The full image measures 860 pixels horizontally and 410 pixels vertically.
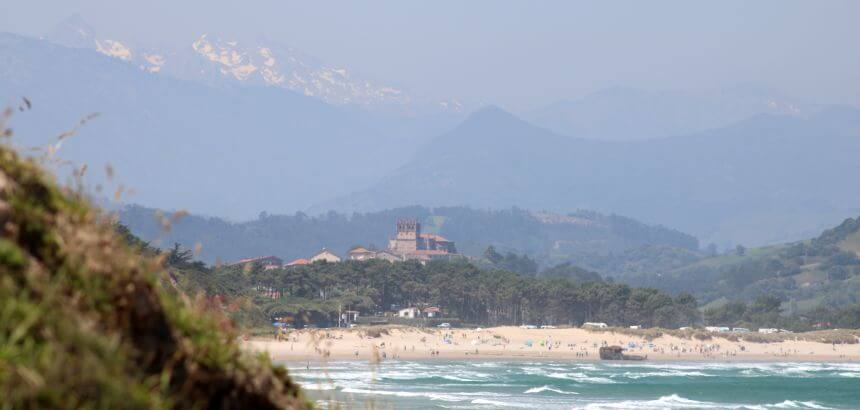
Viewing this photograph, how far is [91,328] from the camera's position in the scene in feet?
14.6

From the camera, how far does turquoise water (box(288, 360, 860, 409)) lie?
58.7 meters

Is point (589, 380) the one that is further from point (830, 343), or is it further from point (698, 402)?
point (830, 343)

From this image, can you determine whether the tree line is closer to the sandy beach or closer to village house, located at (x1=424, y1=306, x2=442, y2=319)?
village house, located at (x1=424, y1=306, x2=442, y2=319)

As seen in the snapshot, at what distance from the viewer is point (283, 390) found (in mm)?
5492

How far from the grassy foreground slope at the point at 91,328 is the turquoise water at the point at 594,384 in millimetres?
39137

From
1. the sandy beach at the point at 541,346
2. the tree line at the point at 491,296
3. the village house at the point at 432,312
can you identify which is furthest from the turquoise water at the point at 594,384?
the village house at the point at 432,312

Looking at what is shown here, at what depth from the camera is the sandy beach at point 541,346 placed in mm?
106812

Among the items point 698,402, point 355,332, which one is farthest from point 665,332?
point 698,402

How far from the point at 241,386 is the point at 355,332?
10889 centimetres

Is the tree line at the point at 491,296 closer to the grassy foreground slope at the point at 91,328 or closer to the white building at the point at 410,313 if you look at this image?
the white building at the point at 410,313

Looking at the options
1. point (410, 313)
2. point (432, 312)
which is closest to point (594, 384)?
point (410, 313)

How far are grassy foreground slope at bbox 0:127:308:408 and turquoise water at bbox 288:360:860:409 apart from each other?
3914 centimetres

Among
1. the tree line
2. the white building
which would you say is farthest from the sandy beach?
the white building

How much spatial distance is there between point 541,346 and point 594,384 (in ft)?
140
